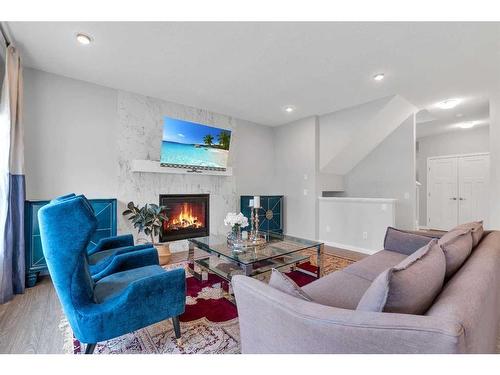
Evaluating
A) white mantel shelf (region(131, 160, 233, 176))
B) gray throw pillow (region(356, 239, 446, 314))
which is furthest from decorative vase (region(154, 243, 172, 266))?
gray throw pillow (region(356, 239, 446, 314))

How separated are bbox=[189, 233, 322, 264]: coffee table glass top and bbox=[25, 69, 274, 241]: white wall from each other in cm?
143

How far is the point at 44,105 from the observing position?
2.90 metres

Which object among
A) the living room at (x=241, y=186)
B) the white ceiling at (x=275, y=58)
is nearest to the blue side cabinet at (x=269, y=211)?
the living room at (x=241, y=186)

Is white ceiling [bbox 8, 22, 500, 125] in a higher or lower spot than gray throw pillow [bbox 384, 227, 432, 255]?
higher

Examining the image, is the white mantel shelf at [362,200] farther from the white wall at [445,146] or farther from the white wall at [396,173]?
the white wall at [445,146]

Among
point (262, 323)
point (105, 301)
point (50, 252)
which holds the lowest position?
point (105, 301)

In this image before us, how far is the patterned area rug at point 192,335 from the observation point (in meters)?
1.59

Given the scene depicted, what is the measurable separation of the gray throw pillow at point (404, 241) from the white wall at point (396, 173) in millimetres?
2179

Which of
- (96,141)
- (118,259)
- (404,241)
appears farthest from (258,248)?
(96,141)

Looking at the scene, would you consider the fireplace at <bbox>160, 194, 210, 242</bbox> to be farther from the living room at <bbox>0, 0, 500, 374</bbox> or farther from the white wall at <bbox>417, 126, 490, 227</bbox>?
the white wall at <bbox>417, 126, 490, 227</bbox>

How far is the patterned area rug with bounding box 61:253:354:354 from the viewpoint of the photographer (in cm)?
159
